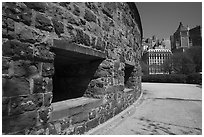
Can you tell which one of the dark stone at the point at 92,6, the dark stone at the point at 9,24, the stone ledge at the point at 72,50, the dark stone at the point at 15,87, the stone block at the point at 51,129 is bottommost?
the stone block at the point at 51,129

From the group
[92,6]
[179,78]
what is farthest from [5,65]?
[179,78]

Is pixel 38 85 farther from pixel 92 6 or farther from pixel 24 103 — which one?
pixel 92 6

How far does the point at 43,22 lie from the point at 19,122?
1.32 metres

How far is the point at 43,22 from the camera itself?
1977 mm

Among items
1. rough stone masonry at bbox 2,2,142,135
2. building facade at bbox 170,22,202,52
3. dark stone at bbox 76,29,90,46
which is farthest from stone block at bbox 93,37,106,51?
building facade at bbox 170,22,202,52

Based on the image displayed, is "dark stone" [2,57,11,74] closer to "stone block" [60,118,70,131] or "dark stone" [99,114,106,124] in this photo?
"stone block" [60,118,70,131]

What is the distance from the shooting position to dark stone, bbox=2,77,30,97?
1.63 metres

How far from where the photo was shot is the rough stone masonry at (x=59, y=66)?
1691 mm

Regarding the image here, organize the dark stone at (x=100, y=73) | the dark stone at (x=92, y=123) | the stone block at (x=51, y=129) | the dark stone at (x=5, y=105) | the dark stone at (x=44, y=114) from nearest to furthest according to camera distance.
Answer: the dark stone at (x=5, y=105) → the dark stone at (x=44, y=114) → the stone block at (x=51, y=129) → the dark stone at (x=92, y=123) → the dark stone at (x=100, y=73)

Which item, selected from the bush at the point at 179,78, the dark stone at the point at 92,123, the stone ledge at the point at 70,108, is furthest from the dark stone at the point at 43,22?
the bush at the point at 179,78

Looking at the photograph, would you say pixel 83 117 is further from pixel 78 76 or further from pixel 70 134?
pixel 78 76

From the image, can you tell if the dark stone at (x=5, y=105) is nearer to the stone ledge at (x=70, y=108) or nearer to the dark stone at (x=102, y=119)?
the stone ledge at (x=70, y=108)

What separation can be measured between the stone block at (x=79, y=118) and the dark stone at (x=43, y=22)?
1460 millimetres

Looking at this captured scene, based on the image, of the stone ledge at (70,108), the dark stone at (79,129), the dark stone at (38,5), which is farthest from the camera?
the dark stone at (79,129)
